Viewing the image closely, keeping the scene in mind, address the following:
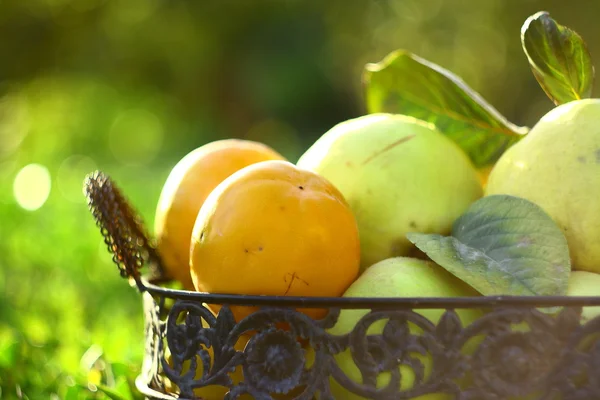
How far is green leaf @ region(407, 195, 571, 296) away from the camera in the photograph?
97 centimetres

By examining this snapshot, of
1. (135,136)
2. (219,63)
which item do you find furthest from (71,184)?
(219,63)

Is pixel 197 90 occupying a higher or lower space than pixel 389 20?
lower

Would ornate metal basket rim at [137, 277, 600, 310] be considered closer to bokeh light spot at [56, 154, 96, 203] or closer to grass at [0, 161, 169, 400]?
grass at [0, 161, 169, 400]

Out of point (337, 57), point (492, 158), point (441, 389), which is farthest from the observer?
point (337, 57)

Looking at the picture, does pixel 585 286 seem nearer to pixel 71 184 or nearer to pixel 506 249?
pixel 506 249

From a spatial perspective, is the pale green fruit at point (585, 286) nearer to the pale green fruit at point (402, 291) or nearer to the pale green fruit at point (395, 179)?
the pale green fruit at point (402, 291)

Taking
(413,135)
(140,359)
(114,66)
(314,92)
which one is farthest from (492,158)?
(114,66)

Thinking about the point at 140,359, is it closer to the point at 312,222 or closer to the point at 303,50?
the point at 312,222

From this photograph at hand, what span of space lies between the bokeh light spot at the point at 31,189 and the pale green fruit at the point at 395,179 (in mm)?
2216

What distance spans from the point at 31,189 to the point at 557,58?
9.40ft

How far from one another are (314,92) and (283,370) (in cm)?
1385

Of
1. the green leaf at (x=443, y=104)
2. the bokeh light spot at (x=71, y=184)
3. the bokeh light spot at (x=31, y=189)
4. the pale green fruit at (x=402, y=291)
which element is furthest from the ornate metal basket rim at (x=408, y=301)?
the bokeh light spot at (x=71, y=184)

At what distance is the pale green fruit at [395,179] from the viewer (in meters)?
1.21

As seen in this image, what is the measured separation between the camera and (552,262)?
987 millimetres
